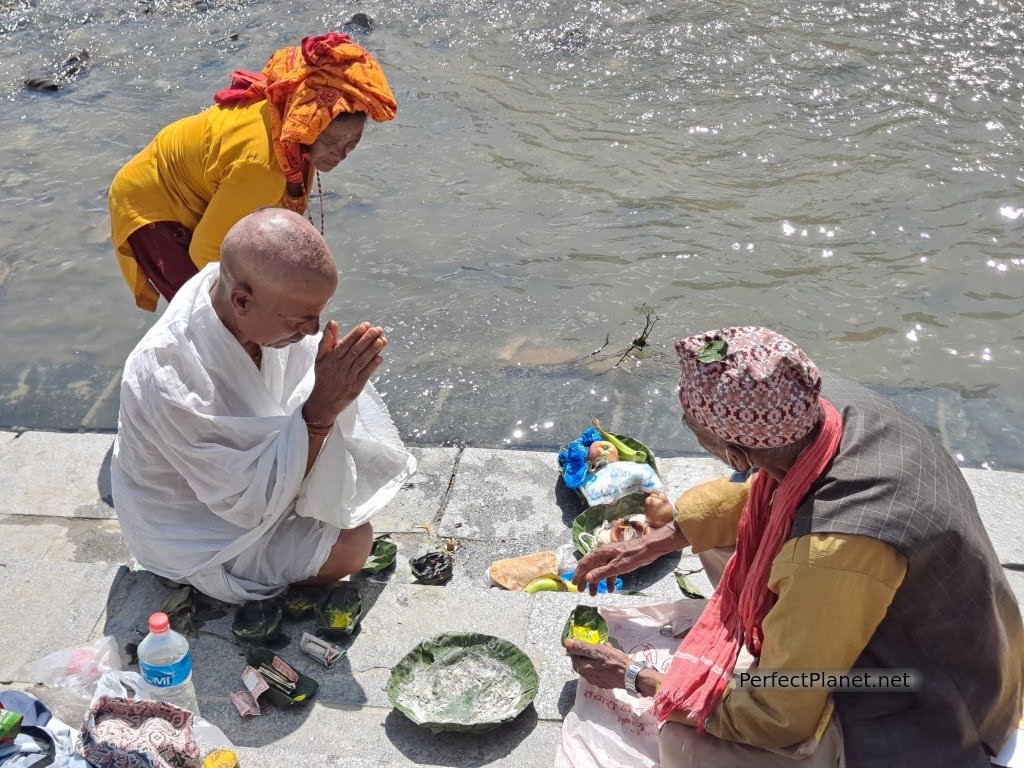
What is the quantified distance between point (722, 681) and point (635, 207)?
5.34 m

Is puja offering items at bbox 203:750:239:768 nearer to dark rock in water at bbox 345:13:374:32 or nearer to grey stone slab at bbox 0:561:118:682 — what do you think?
grey stone slab at bbox 0:561:118:682

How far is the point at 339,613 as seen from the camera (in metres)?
3.58

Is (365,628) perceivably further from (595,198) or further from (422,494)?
(595,198)

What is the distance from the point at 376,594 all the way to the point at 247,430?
31.4 inches

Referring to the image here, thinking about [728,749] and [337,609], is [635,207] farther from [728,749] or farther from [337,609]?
[728,749]

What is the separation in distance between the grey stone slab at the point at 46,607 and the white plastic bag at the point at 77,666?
0.09 metres

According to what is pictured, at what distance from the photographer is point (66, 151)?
28.8 feet

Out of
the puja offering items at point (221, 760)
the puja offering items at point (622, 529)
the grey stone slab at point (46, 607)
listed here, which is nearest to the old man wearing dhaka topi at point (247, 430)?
the grey stone slab at point (46, 607)

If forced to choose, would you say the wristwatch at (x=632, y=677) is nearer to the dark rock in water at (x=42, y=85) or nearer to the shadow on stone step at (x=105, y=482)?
the shadow on stone step at (x=105, y=482)

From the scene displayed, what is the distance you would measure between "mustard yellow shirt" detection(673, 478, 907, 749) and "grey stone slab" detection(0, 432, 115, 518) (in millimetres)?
3145

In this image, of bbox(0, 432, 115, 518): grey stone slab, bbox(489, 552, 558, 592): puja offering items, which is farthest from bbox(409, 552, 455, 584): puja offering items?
bbox(0, 432, 115, 518): grey stone slab

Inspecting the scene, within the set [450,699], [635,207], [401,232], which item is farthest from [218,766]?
[635,207]

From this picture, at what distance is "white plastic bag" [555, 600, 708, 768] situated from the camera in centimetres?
294

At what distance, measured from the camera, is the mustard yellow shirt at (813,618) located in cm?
233
